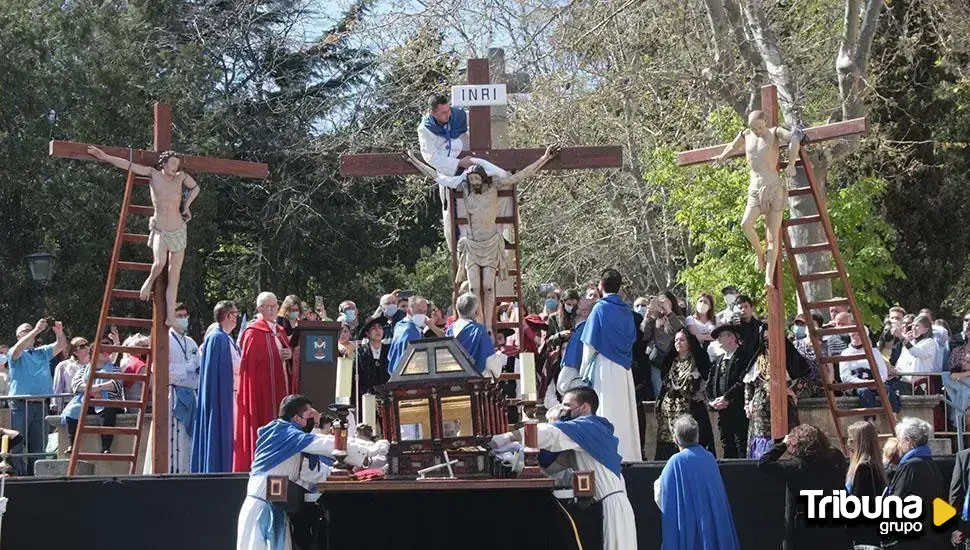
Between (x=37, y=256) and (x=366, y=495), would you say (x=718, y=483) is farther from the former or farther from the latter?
(x=37, y=256)

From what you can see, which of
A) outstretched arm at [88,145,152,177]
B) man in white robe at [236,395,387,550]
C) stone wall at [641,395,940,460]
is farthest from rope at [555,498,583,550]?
outstretched arm at [88,145,152,177]

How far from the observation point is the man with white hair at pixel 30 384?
1612 cm

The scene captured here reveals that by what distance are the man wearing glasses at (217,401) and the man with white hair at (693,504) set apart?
4.89 m

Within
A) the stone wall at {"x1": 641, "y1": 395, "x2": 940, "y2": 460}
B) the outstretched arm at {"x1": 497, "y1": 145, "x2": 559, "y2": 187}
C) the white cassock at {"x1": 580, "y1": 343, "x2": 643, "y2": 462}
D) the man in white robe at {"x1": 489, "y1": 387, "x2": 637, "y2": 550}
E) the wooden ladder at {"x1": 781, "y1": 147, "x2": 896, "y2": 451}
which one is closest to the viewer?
the man in white robe at {"x1": 489, "y1": 387, "x2": 637, "y2": 550}

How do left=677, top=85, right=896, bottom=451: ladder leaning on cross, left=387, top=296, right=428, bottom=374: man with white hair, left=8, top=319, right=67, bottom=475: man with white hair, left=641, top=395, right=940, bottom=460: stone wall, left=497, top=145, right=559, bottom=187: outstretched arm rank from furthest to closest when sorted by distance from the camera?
left=8, top=319, right=67, bottom=475: man with white hair, left=641, top=395, right=940, bottom=460: stone wall, left=497, top=145, right=559, bottom=187: outstretched arm, left=677, top=85, right=896, bottom=451: ladder leaning on cross, left=387, top=296, right=428, bottom=374: man with white hair

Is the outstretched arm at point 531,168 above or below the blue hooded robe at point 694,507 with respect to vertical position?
above

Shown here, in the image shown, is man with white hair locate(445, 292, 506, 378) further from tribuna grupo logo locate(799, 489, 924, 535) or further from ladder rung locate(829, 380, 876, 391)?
ladder rung locate(829, 380, 876, 391)

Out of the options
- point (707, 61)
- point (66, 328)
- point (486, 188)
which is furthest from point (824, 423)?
point (66, 328)

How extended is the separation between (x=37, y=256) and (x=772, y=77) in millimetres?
10487

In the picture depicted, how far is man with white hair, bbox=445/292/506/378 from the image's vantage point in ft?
37.6

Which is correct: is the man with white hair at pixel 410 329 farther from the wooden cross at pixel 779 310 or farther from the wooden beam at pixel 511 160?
the wooden cross at pixel 779 310

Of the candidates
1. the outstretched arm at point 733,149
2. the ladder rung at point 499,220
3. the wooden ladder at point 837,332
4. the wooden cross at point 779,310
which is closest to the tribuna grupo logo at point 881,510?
the wooden cross at point 779,310

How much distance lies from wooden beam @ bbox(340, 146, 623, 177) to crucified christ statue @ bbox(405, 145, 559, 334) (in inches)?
9.4

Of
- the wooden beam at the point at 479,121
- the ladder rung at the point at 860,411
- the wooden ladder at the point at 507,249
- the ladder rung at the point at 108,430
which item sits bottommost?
the ladder rung at the point at 860,411
